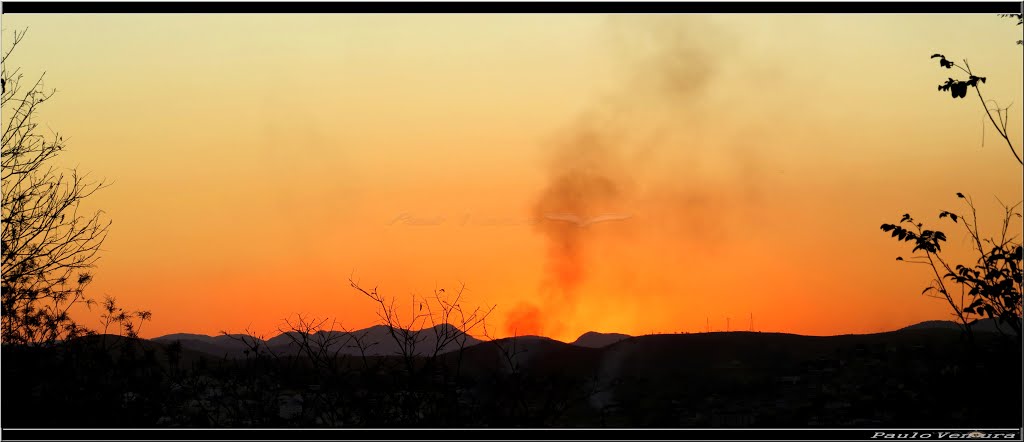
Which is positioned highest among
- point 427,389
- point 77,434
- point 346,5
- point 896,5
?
point 896,5

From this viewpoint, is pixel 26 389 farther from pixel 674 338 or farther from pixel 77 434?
pixel 674 338

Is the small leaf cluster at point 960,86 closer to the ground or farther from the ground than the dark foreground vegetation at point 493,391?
farther from the ground

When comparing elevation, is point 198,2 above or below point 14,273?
above

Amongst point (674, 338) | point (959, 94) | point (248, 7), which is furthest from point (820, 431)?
point (674, 338)

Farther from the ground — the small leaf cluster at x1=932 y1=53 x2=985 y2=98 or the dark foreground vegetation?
the small leaf cluster at x1=932 y1=53 x2=985 y2=98

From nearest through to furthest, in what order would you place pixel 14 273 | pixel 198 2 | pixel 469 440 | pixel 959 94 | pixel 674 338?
pixel 469 440 → pixel 198 2 → pixel 959 94 → pixel 14 273 → pixel 674 338

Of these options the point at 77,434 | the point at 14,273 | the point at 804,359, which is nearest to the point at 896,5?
the point at 77,434

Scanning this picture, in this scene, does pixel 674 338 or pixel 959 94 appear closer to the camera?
pixel 959 94

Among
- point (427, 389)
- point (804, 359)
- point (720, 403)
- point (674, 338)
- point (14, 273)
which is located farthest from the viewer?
point (674, 338)
